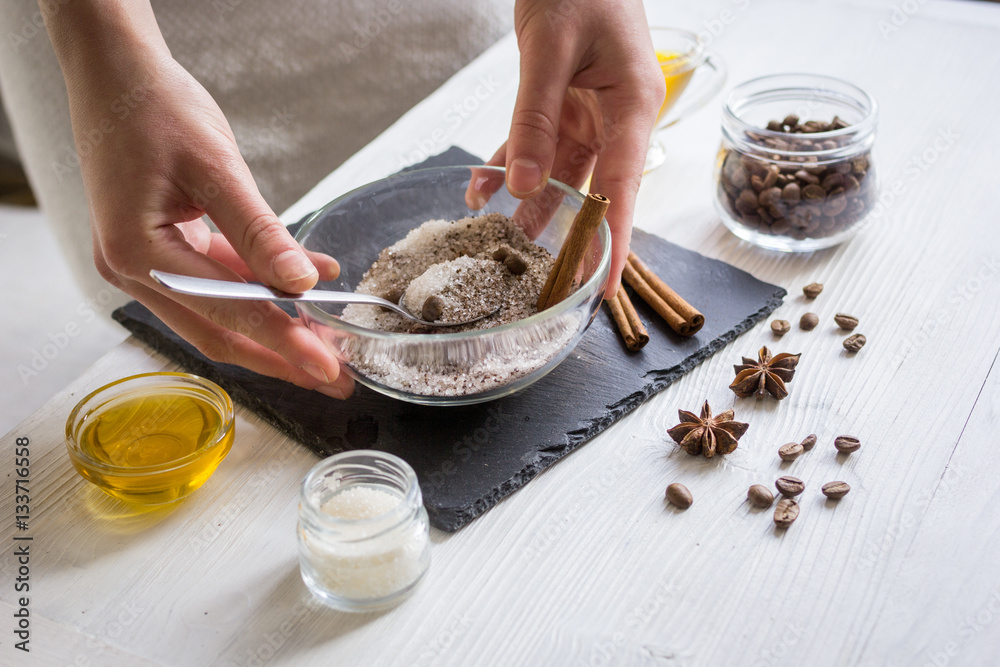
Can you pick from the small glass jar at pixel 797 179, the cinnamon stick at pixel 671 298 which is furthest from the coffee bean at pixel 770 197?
the cinnamon stick at pixel 671 298

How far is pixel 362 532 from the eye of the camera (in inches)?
33.4

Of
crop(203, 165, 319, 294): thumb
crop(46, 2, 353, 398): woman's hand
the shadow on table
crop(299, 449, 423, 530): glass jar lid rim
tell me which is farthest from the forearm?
the shadow on table

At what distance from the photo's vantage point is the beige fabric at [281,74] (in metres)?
1.94

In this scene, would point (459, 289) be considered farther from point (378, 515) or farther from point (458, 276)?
point (378, 515)

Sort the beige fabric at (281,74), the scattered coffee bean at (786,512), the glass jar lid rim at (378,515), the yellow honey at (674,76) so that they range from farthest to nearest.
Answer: the beige fabric at (281,74) → the yellow honey at (674,76) → the scattered coffee bean at (786,512) → the glass jar lid rim at (378,515)

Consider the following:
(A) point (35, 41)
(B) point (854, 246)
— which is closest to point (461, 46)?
(A) point (35, 41)

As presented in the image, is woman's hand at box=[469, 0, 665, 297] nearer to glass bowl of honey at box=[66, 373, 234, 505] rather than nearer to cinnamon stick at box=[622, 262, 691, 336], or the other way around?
cinnamon stick at box=[622, 262, 691, 336]

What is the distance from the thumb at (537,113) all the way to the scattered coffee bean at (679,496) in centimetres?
47

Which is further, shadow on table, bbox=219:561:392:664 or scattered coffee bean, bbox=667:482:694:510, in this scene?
scattered coffee bean, bbox=667:482:694:510

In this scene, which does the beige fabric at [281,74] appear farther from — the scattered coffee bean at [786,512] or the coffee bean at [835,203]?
the scattered coffee bean at [786,512]

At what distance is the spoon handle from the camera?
89cm

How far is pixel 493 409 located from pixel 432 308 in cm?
17

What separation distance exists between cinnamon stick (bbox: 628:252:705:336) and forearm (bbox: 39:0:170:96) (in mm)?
805

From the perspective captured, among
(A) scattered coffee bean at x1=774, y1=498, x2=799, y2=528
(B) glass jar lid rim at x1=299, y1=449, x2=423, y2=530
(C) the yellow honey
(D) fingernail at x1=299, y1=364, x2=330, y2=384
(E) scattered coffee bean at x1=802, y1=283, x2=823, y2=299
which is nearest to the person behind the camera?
(B) glass jar lid rim at x1=299, y1=449, x2=423, y2=530
